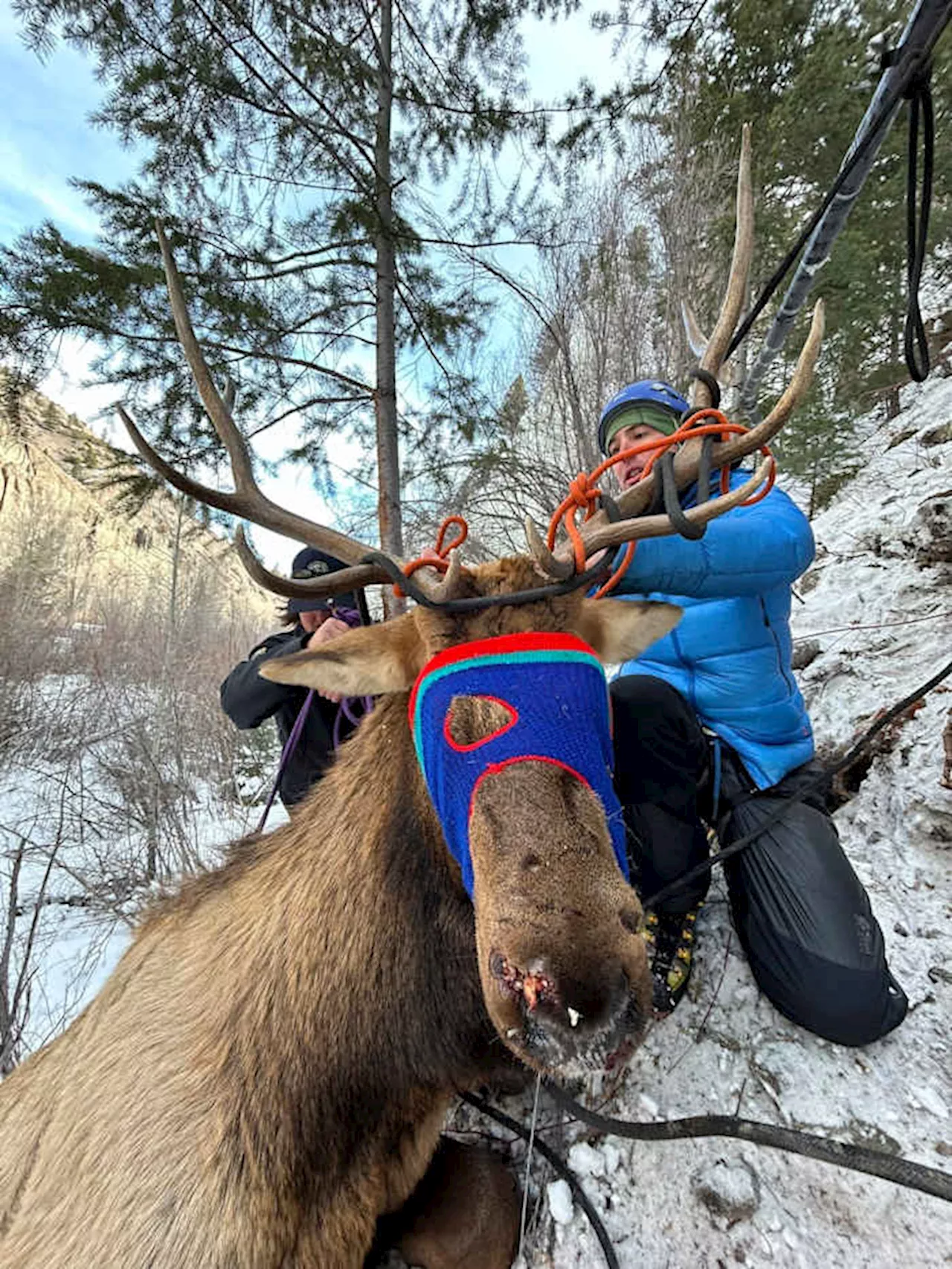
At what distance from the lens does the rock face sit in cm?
656

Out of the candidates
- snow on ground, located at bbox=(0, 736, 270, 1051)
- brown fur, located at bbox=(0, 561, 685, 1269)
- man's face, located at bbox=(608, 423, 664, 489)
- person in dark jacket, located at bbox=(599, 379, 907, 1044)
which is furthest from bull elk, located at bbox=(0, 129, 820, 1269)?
snow on ground, located at bbox=(0, 736, 270, 1051)

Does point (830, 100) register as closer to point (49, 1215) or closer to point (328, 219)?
point (328, 219)

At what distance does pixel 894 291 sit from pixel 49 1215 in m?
17.4

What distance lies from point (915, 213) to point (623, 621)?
218 cm

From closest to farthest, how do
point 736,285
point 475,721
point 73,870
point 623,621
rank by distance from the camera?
1. point 475,721
2. point 623,621
3. point 736,285
4. point 73,870

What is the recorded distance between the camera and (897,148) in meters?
10.9

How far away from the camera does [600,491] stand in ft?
6.14

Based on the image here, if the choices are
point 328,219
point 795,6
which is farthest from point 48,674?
point 795,6

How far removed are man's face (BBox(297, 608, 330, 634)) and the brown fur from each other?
1580 mm

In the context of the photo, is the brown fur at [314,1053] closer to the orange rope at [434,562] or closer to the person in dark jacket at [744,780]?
the orange rope at [434,562]

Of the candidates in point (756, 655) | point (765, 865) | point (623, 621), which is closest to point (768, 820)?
point (765, 865)

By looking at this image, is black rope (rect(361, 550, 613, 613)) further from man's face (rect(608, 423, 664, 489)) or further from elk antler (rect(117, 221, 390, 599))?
man's face (rect(608, 423, 664, 489))

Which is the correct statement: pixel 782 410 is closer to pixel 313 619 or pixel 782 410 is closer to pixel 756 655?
pixel 756 655

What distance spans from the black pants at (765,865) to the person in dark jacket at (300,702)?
1.49m
